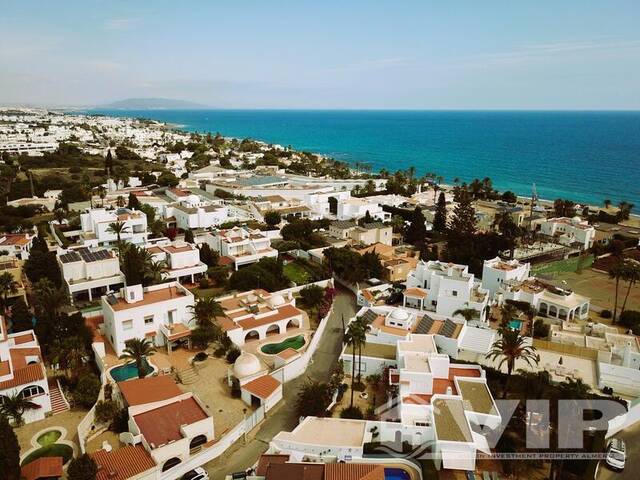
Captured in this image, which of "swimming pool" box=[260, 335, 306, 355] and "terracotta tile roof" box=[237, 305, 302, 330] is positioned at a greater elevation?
"terracotta tile roof" box=[237, 305, 302, 330]

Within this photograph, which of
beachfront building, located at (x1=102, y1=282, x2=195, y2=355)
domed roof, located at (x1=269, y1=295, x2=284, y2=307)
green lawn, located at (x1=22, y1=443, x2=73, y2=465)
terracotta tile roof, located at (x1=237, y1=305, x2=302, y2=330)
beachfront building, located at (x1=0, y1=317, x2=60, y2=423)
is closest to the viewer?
green lawn, located at (x1=22, y1=443, x2=73, y2=465)

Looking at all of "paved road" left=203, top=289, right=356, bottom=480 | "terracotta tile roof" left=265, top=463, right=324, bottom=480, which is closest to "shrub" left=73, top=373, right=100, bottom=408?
"paved road" left=203, top=289, right=356, bottom=480

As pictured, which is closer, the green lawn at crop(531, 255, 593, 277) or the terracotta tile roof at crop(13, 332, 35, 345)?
the terracotta tile roof at crop(13, 332, 35, 345)

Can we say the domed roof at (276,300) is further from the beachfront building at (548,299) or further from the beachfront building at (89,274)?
the beachfront building at (548,299)

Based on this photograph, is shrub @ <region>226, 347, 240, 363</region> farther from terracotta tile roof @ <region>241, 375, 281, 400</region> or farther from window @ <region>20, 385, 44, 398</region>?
window @ <region>20, 385, 44, 398</region>

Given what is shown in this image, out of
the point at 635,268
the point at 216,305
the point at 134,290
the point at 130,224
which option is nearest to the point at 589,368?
the point at 635,268

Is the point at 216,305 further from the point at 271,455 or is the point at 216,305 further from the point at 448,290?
the point at 448,290

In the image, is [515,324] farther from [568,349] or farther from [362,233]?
[362,233]

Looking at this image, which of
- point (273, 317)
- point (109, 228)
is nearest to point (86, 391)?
point (273, 317)
